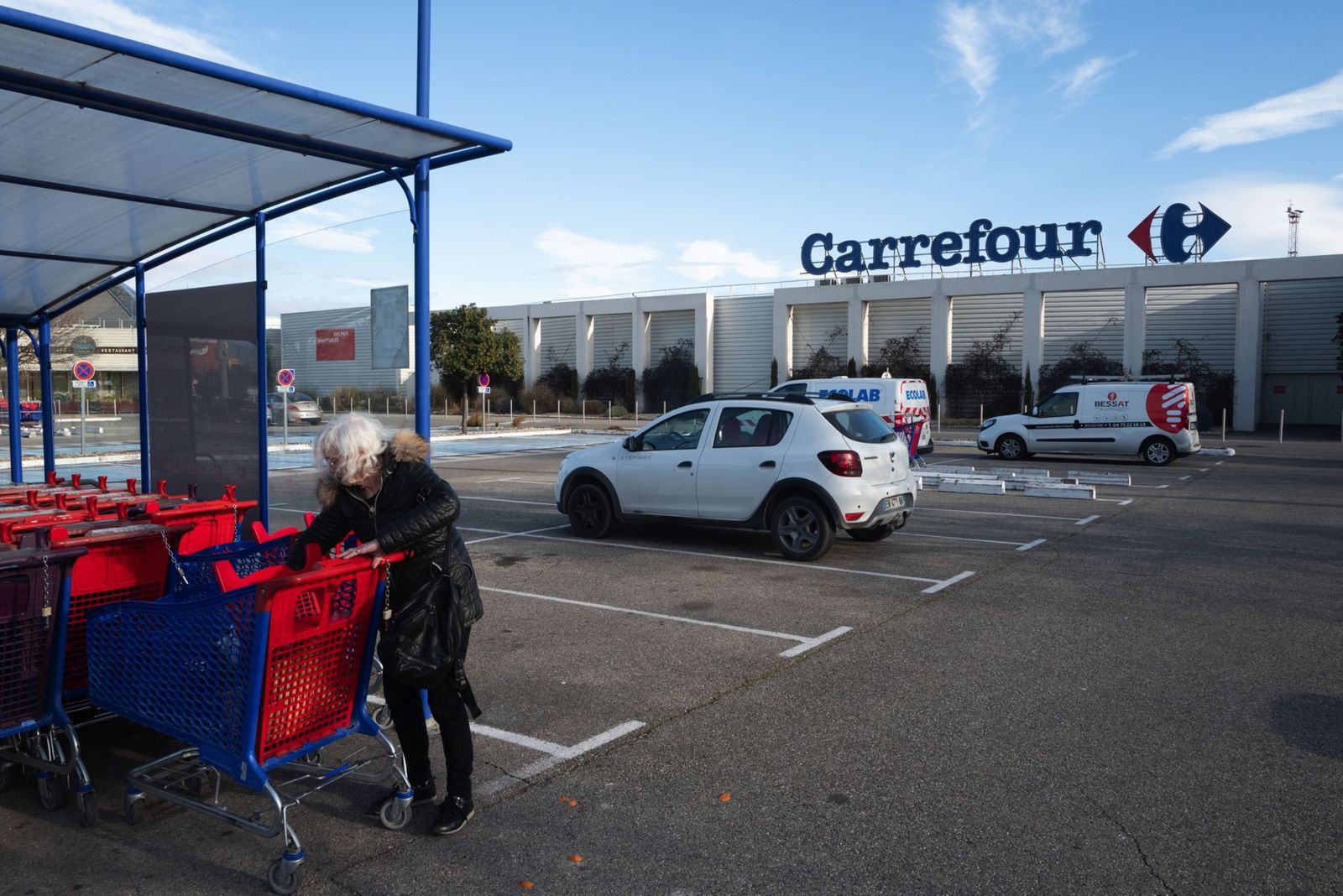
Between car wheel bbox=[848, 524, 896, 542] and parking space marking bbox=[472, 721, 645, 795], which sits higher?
car wheel bbox=[848, 524, 896, 542]

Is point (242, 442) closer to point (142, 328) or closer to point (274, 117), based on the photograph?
point (142, 328)

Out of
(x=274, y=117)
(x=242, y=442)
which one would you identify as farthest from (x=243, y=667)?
(x=242, y=442)

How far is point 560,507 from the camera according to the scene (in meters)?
11.2

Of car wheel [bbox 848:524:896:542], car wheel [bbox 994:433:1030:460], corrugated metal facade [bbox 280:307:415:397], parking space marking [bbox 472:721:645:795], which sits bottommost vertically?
parking space marking [bbox 472:721:645:795]

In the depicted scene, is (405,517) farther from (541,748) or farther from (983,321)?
(983,321)

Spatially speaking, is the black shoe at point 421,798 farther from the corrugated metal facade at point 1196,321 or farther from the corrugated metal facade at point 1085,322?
the corrugated metal facade at point 1196,321

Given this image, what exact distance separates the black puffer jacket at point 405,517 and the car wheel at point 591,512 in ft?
22.4

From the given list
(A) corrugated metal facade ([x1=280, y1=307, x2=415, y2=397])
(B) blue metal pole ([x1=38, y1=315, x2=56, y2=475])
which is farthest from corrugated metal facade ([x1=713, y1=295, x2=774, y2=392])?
(A) corrugated metal facade ([x1=280, y1=307, x2=415, y2=397])

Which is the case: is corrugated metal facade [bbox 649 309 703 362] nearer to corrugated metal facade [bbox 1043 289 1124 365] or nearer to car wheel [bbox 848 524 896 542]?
corrugated metal facade [bbox 1043 289 1124 365]

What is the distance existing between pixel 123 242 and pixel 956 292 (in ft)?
123

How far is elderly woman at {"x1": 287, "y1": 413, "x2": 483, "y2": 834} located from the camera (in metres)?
3.79

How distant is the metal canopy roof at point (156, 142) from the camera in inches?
174

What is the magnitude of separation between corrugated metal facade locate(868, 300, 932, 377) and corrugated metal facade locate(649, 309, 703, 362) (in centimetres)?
919

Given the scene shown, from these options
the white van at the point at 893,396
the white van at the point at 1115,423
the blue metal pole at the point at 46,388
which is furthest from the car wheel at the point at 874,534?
the white van at the point at 1115,423
